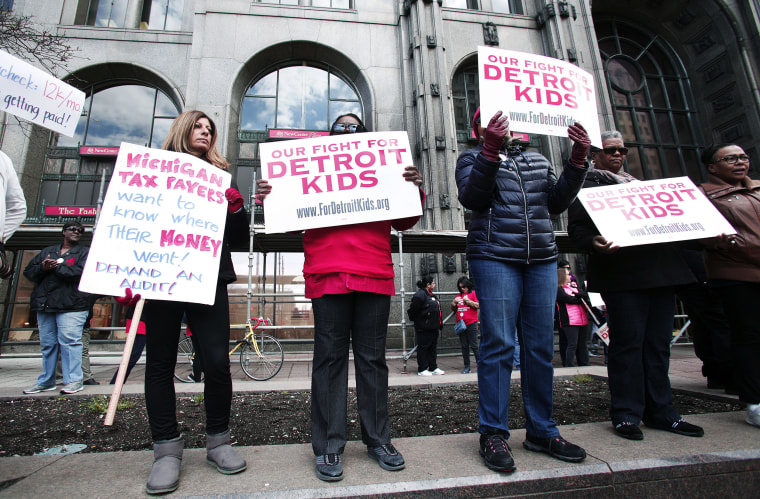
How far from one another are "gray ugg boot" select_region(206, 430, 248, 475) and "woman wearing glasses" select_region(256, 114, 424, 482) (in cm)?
38

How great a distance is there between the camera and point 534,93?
2840mm

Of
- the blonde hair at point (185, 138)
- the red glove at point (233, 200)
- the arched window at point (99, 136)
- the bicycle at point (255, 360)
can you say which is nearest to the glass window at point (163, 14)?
the arched window at point (99, 136)

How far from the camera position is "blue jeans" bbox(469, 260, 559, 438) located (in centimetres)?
222

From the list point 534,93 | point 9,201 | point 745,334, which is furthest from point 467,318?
point 9,201

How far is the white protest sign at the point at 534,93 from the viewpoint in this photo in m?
2.72

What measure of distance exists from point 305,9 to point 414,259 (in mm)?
9430

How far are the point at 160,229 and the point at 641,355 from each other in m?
3.16

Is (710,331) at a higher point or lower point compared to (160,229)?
lower

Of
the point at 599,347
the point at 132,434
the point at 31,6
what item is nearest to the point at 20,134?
the point at 31,6

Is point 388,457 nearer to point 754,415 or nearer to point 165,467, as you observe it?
point 165,467

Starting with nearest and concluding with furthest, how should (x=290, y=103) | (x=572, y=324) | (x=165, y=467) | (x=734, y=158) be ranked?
1. (x=165, y=467)
2. (x=734, y=158)
3. (x=572, y=324)
4. (x=290, y=103)

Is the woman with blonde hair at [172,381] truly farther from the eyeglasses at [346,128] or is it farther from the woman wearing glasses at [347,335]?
the eyeglasses at [346,128]

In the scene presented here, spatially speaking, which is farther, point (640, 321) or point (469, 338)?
point (469, 338)

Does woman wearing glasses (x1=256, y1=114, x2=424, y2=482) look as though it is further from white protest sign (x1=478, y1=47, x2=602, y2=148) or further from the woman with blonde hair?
white protest sign (x1=478, y1=47, x2=602, y2=148)
